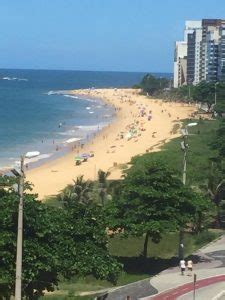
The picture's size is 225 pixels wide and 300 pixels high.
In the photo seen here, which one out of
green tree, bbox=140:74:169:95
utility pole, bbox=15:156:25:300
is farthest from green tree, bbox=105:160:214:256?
green tree, bbox=140:74:169:95

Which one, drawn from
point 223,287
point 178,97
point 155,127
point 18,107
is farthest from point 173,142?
point 178,97

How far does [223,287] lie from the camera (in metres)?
24.8

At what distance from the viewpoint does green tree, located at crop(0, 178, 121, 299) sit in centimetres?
2003

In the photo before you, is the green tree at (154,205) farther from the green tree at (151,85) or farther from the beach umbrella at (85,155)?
the green tree at (151,85)

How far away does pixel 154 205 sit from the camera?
29188 mm

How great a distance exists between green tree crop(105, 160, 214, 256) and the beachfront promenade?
196 centimetres

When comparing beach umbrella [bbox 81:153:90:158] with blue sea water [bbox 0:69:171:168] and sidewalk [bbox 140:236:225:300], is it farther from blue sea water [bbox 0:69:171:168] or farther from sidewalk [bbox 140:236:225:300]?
sidewalk [bbox 140:236:225:300]

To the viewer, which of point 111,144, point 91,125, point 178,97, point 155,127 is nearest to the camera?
point 111,144

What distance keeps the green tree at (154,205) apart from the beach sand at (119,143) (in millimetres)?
21594

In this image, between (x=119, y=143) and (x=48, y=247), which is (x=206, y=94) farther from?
(x=48, y=247)

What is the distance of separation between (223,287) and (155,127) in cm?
7353

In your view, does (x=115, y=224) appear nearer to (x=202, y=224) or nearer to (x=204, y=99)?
(x=202, y=224)

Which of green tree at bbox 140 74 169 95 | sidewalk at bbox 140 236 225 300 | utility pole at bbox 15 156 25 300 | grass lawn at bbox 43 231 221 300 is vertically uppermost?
green tree at bbox 140 74 169 95

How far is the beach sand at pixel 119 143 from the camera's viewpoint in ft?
196
